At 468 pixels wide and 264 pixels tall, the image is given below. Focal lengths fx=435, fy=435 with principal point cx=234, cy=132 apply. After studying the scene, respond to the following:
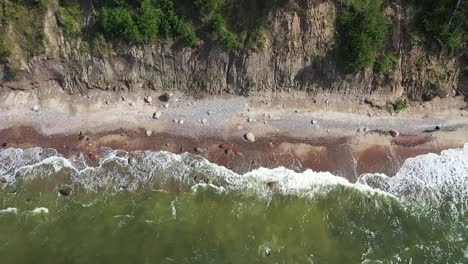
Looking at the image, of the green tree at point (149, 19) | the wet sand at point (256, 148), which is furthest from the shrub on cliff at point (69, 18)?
the wet sand at point (256, 148)

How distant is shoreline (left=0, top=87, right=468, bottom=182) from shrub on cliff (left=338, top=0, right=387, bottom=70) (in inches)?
142

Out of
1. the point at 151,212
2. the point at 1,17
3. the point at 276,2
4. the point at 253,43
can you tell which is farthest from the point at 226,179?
the point at 1,17

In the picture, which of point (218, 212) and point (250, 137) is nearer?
point (218, 212)

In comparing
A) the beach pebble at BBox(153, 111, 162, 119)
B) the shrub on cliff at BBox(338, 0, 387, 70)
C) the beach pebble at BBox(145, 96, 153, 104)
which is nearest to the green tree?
the beach pebble at BBox(145, 96, 153, 104)

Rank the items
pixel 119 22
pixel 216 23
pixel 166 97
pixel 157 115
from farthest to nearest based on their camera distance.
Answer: pixel 166 97 → pixel 157 115 → pixel 119 22 → pixel 216 23

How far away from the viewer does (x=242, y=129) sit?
29.6 metres

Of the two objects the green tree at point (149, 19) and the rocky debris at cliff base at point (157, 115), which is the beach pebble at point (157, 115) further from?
the green tree at point (149, 19)

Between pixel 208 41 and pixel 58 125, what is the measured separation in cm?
1191

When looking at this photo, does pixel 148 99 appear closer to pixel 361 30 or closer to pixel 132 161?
pixel 132 161

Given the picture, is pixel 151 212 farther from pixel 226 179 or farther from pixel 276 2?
pixel 276 2

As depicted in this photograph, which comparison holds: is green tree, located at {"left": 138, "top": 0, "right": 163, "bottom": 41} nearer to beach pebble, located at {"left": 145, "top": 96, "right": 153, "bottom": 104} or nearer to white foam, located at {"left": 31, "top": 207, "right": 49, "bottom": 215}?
beach pebble, located at {"left": 145, "top": 96, "right": 153, "bottom": 104}

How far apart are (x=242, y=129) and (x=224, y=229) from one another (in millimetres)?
7055

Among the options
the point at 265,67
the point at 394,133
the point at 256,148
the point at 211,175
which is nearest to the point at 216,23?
the point at 265,67

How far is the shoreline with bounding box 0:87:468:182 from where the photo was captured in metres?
28.6
